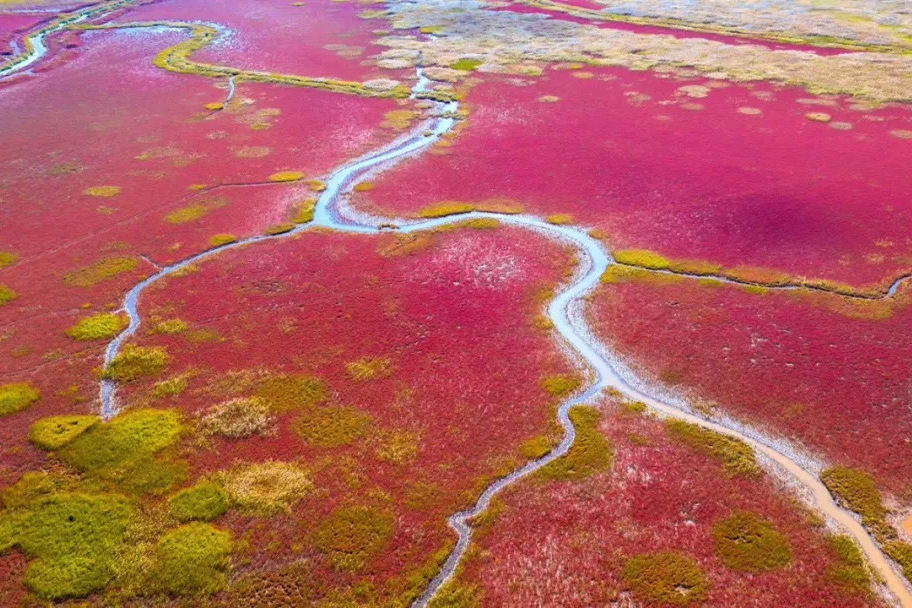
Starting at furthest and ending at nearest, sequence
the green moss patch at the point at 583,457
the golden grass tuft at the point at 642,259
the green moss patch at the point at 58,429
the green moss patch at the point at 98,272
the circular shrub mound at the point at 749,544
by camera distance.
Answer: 1. the green moss patch at the point at 98,272
2. the golden grass tuft at the point at 642,259
3. the green moss patch at the point at 58,429
4. the green moss patch at the point at 583,457
5. the circular shrub mound at the point at 749,544

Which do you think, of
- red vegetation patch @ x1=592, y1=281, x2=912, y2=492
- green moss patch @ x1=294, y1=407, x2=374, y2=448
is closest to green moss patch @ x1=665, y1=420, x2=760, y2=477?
red vegetation patch @ x1=592, y1=281, x2=912, y2=492

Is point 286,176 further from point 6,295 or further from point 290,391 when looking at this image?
point 290,391

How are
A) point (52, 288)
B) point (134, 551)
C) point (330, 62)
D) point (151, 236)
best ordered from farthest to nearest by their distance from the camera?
1. point (330, 62)
2. point (151, 236)
3. point (52, 288)
4. point (134, 551)

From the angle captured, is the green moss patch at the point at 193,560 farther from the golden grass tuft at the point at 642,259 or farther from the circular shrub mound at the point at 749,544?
the golden grass tuft at the point at 642,259

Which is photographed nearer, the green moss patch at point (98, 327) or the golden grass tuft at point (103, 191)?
the green moss patch at point (98, 327)

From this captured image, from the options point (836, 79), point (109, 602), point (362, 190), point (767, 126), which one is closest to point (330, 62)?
point (362, 190)

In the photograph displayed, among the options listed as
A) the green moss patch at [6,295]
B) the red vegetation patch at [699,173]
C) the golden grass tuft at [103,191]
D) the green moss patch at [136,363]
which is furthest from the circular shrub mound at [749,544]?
the golden grass tuft at [103,191]

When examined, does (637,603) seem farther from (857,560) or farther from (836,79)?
(836,79)
